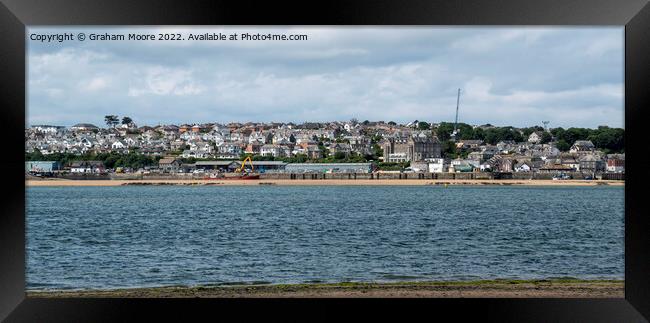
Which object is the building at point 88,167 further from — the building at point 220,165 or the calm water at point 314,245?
the calm water at point 314,245

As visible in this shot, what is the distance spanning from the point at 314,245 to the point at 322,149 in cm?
5161

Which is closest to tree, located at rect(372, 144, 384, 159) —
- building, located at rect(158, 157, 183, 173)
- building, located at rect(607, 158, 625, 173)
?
building, located at rect(158, 157, 183, 173)

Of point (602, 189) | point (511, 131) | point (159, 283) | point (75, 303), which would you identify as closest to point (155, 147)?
point (511, 131)

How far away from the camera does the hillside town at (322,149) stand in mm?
58562

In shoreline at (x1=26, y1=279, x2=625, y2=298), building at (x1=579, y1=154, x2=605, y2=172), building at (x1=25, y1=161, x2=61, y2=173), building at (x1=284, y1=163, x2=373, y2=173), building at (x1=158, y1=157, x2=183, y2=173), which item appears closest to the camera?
shoreline at (x1=26, y1=279, x2=625, y2=298)

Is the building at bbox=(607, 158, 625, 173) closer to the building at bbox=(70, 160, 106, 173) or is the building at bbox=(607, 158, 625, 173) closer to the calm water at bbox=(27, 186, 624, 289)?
the calm water at bbox=(27, 186, 624, 289)

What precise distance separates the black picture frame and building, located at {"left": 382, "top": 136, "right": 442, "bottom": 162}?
56265 millimetres

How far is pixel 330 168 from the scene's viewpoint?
57.8 m

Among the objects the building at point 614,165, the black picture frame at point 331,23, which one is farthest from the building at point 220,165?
the black picture frame at point 331,23

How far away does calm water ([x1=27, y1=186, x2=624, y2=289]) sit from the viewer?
10.2 meters

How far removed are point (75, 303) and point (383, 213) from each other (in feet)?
67.5

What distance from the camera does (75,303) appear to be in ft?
15.4

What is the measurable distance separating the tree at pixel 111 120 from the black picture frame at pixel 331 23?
69433 mm
